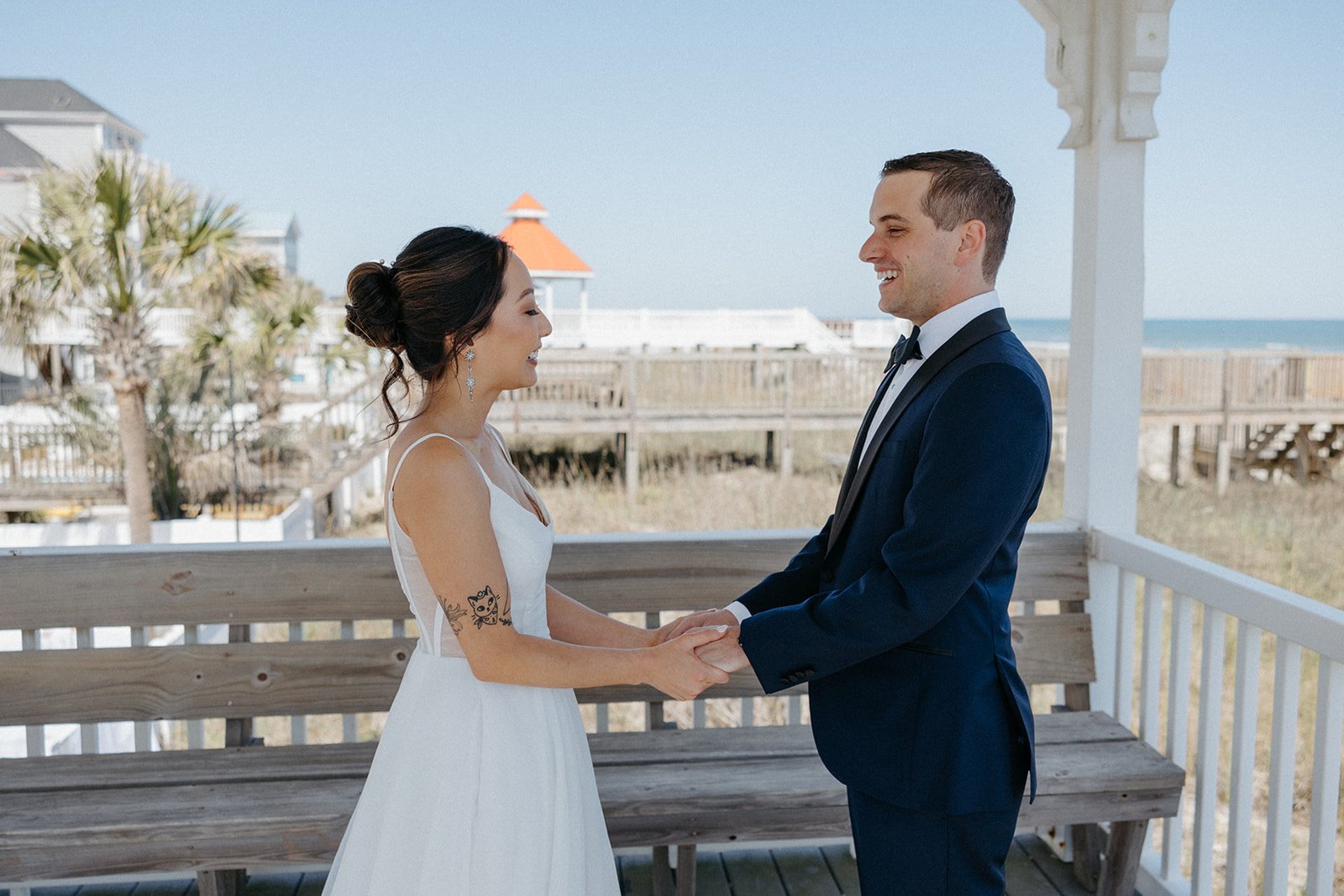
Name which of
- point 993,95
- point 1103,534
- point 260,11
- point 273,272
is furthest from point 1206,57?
point 1103,534

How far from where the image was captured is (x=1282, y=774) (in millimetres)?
2324

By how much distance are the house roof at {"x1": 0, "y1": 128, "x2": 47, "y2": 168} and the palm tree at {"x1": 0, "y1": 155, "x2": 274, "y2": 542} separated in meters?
26.5

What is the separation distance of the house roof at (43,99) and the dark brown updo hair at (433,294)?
134ft

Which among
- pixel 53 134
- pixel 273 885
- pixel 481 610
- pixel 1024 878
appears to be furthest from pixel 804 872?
pixel 53 134

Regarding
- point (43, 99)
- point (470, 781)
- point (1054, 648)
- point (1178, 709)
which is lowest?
point (1178, 709)

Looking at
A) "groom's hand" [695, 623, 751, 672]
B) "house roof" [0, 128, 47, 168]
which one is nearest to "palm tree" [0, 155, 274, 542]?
"groom's hand" [695, 623, 751, 672]

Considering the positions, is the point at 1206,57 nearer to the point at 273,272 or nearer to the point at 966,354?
the point at 273,272

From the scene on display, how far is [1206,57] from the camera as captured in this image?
157 ft

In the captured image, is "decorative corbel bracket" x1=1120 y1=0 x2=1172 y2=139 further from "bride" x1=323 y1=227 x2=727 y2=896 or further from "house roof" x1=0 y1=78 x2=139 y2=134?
"house roof" x1=0 y1=78 x2=139 y2=134

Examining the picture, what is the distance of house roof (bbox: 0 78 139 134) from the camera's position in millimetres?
36094

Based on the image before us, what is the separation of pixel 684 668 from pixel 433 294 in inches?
30.7

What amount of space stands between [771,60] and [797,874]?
5152cm

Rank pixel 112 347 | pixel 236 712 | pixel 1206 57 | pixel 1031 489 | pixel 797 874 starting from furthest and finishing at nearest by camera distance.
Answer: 1. pixel 1206 57
2. pixel 112 347
3. pixel 797 874
4. pixel 236 712
5. pixel 1031 489

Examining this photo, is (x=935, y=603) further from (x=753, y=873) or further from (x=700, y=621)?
(x=753, y=873)
